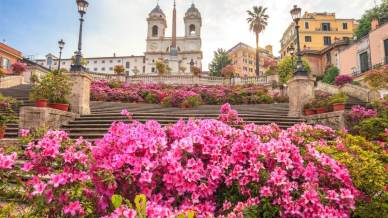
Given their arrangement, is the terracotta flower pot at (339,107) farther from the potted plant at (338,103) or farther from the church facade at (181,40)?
the church facade at (181,40)

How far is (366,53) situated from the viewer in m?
33.3

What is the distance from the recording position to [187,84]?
31.0 meters

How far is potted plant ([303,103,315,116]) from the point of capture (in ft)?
34.6

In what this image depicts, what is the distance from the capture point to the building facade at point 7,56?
36.1 m

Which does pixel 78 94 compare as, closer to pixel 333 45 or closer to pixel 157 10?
pixel 333 45

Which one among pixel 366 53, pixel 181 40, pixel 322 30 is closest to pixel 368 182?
pixel 366 53

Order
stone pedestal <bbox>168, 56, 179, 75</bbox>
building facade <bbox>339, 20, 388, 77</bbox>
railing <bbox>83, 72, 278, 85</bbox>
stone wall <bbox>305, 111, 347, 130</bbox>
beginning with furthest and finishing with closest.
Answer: stone pedestal <bbox>168, 56, 179, 75</bbox>
railing <bbox>83, 72, 278, 85</bbox>
building facade <bbox>339, 20, 388, 77</bbox>
stone wall <bbox>305, 111, 347, 130</bbox>

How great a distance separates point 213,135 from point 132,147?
873 mm

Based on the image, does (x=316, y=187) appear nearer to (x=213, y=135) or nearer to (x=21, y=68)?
(x=213, y=135)

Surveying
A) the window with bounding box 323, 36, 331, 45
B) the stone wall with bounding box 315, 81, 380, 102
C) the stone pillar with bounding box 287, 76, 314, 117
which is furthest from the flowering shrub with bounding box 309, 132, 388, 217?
the window with bounding box 323, 36, 331, 45

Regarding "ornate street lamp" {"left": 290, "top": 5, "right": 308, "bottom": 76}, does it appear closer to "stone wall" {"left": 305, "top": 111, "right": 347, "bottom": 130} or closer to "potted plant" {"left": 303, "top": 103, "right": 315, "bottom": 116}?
"potted plant" {"left": 303, "top": 103, "right": 315, "bottom": 116}

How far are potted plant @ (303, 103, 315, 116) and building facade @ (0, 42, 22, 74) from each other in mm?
39263

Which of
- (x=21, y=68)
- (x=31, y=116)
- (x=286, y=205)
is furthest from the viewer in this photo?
(x=21, y=68)

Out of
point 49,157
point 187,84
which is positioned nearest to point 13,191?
point 49,157
